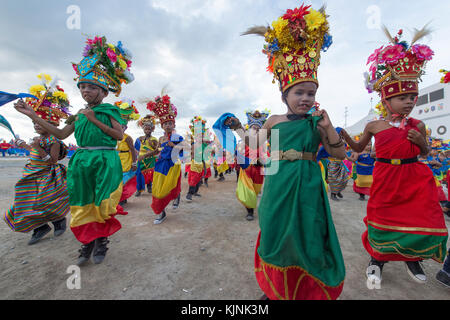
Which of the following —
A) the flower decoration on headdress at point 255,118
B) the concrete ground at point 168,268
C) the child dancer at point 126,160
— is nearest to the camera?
the concrete ground at point 168,268

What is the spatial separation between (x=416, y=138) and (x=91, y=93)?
4.02 m

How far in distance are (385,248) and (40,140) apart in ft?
17.4

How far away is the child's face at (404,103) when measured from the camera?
7.28 ft

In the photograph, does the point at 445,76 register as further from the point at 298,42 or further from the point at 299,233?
the point at 299,233

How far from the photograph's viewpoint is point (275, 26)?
179 cm

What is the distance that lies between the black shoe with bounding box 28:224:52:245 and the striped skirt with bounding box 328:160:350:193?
7697mm

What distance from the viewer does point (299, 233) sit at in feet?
4.86

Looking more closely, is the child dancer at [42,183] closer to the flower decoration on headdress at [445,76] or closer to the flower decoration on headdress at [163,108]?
the flower decoration on headdress at [163,108]

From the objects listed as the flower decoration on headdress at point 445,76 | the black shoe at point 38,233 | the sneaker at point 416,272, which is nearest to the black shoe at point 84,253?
the black shoe at point 38,233

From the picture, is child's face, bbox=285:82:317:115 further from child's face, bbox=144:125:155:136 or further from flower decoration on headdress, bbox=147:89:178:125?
child's face, bbox=144:125:155:136

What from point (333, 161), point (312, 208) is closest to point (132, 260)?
point (312, 208)

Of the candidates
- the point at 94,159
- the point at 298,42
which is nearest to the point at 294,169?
the point at 298,42

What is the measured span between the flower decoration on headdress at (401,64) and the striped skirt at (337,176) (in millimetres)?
4675
